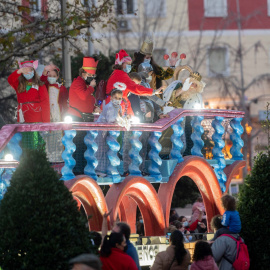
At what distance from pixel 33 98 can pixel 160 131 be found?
2099mm

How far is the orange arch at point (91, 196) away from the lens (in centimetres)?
1490

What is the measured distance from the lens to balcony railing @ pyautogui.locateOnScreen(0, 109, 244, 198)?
14.7 metres

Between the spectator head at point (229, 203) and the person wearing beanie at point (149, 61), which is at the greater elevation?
the person wearing beanie at point (149, 61)

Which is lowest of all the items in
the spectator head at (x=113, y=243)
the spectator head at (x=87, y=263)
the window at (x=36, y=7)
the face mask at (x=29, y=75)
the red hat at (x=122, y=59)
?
the spectator head at (x=113, y=243)

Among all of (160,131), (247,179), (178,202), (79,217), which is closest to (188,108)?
(160,131)

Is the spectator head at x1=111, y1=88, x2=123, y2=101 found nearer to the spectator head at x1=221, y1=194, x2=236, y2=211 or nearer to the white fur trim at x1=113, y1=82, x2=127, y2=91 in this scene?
the white fur trim at x1=113, y1=82, x2=127, y2=91

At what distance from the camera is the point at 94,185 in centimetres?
1510

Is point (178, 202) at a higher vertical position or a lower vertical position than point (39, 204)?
lower

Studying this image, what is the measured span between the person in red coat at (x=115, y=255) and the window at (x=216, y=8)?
107 feet

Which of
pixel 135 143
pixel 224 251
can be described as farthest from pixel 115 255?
pixel 135 143

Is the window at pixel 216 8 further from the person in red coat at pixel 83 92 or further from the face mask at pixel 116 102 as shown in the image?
the face mask at pixel 116 102

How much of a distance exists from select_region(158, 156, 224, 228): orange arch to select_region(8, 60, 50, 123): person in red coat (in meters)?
2.38

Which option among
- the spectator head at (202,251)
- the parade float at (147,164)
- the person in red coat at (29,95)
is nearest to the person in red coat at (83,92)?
the person in red coat at (29,95)

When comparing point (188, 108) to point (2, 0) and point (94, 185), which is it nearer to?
point (94, 185)
